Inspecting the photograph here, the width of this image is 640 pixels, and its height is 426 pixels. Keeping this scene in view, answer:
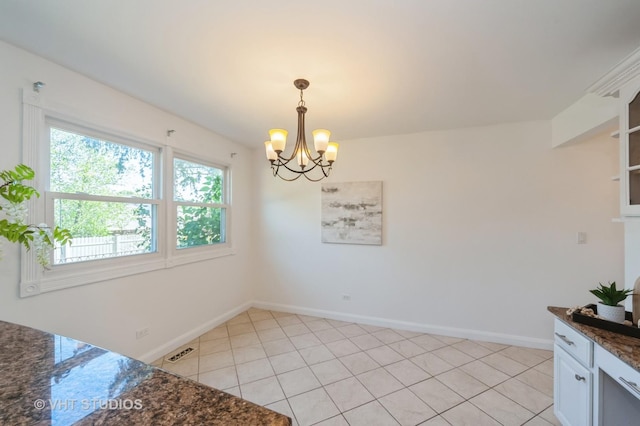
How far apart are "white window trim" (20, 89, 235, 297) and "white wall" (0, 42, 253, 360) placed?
0.16ft

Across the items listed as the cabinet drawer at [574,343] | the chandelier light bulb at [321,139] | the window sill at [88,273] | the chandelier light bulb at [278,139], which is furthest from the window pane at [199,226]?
the cabinet drawer at [574,343]

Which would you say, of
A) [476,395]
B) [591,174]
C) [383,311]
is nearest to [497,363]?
[476,395]

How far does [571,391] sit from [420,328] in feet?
5.74

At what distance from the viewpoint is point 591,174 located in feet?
8.70

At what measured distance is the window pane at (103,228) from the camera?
2027 millimetres

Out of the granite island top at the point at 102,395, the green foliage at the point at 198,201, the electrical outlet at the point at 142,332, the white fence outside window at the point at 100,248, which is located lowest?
the electrical outlet at the point at 142,332

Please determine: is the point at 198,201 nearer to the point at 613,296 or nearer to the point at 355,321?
the point at 355,321

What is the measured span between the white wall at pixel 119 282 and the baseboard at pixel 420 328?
81cm

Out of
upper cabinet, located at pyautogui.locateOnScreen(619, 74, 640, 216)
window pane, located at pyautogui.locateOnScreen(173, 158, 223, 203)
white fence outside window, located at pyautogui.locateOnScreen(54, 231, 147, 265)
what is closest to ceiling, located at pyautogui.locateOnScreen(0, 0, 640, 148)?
upper cabinet, located at pyautogui.locateOnScreen(619, 74, 640, 216)

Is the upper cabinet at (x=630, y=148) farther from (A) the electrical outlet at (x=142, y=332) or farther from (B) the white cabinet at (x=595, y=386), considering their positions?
(A) the electrical outlet at (x=142, y=332)

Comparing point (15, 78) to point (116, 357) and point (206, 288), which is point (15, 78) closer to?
point (116, 357)

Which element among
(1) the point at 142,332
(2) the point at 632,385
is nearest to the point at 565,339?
(2) the point at 632,385

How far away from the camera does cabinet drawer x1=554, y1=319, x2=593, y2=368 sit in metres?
1.43

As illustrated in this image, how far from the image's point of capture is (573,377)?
1551 mm
